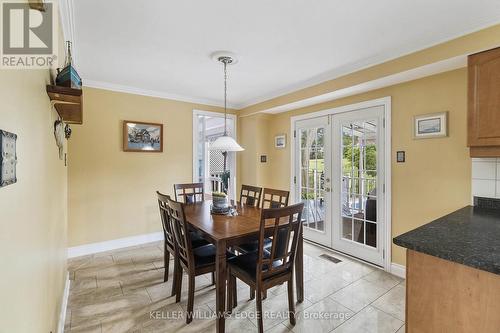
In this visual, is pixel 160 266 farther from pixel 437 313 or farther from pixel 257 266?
pixel 437 313

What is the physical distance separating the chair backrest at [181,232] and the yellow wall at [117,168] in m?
1.90

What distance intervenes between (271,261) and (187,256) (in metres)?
0.70

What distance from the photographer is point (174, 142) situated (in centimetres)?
406

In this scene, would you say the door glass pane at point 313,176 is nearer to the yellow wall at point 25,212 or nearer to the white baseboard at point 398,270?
the white baseboard at point 398,270

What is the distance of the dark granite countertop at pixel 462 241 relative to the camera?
1053 mm

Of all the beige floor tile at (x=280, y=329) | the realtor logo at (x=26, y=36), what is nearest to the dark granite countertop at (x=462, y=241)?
the beige floor tile at (x=280, y=329)

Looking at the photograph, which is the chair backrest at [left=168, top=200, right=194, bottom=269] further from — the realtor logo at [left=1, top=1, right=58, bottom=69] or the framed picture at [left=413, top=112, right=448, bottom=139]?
the framed picture at [left=413, top=112, right=448, bottom=139]

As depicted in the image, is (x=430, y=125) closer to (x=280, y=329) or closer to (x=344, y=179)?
(x=344, y=179)

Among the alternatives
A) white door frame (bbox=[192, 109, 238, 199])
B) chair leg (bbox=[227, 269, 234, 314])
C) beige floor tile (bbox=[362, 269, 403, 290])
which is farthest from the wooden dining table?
white door frame (bbox=[192, 109, 238, 199])

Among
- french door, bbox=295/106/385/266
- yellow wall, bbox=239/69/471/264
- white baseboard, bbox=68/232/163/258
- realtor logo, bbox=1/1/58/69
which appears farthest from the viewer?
white baseboard, bbox=68/232/163/258

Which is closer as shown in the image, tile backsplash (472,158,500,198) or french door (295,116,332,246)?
tile backsplash (472,158,500,198)

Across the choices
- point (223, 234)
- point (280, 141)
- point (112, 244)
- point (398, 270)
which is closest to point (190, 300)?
point (223, 234)

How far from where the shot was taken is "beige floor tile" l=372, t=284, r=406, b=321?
2.10 meters

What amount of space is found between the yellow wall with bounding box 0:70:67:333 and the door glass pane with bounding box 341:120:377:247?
10.1 feet
